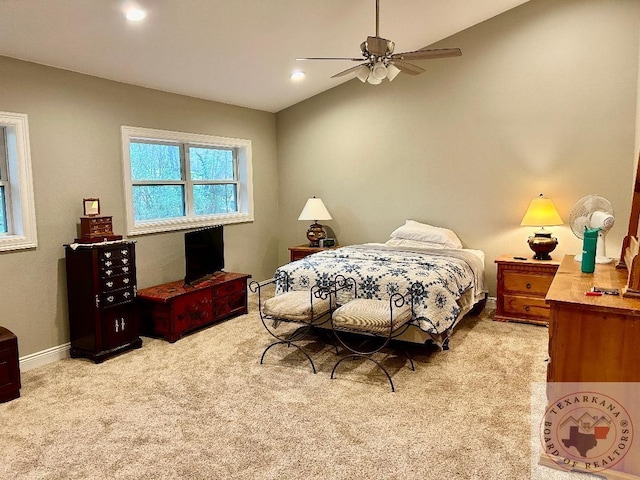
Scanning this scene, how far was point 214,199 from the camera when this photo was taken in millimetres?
5754

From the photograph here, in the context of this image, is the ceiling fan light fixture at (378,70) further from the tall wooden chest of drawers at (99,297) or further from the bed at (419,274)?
the tall wooden chest of drawers at (99,297)

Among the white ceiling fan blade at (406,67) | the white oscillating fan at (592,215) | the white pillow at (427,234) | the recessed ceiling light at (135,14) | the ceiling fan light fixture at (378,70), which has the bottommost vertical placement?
the white pillow at (427,234)

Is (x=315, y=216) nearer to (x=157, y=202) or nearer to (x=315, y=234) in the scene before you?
(x=315, y=234)

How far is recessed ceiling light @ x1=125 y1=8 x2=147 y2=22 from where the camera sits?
319cm

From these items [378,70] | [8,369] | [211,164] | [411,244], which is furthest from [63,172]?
[411,244]

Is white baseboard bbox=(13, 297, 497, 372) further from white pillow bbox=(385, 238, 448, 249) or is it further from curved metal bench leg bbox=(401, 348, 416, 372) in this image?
white pillow bbox=(385, 238, 448, 249)

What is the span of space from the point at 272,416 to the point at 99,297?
6.16 ft

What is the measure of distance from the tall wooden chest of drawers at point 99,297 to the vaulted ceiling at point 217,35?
158 centimetres

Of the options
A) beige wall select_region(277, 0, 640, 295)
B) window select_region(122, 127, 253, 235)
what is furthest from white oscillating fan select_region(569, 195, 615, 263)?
window select_region(122, 127, 253, 235)

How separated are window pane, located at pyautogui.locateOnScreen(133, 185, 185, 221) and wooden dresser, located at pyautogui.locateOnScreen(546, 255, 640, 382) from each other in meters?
3.95

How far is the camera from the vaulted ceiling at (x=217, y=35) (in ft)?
10.5

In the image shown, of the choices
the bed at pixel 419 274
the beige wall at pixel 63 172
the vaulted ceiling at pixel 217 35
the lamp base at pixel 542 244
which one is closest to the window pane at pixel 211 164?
the beige wall at pixel 63 172

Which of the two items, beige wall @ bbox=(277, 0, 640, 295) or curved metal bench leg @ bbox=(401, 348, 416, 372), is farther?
beige wall @ bbox=(277, 0, 640, 295)

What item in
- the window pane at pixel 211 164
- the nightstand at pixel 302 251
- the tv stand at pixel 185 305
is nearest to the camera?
the tv stand at pixel 185 305
